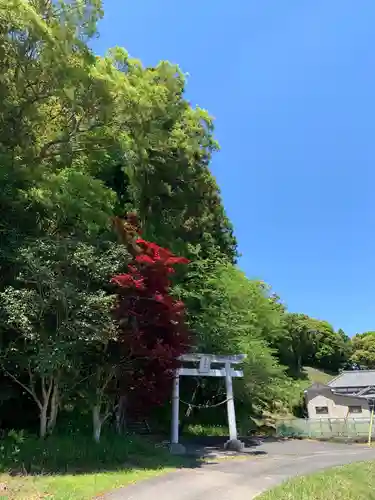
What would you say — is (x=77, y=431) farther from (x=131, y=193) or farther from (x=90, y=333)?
(x=131, y=193)

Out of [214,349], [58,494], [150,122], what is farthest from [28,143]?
[214,349]

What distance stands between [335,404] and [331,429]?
5050 millimetres

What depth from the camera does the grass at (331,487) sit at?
288 inches

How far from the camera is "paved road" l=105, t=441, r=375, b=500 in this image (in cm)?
735

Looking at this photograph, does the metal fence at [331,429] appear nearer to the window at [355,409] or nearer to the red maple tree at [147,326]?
the window at [355,409]

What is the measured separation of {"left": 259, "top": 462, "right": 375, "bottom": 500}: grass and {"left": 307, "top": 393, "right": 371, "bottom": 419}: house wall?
16.0 m

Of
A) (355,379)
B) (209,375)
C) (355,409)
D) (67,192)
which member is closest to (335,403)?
(355,409)

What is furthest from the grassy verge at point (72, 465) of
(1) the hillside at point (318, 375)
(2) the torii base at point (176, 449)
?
(1) the hillside at point (318, 375)

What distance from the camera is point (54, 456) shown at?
8.95 meters

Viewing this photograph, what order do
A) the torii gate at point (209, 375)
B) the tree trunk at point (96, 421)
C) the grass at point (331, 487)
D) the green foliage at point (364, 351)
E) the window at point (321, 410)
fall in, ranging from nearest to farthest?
the grass at point (331, 487) → the tree trunk at point (96, 421) → the torii gate at point (209, 375) → the window at point (321, 410) → the green foliage at point (364, 351)

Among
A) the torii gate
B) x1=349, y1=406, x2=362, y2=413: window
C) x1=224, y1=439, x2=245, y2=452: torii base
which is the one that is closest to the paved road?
x1=224, y1=439, x2=245, y2=452: torii base

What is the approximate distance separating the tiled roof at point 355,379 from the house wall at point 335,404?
6450mm

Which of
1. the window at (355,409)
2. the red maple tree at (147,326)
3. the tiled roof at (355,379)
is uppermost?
the red maple tree at (147,326)

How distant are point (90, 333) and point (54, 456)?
2.54m
